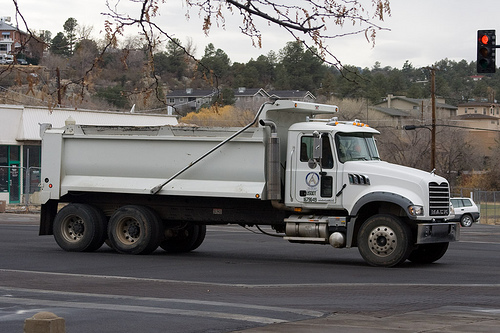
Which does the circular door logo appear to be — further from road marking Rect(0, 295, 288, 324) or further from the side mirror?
road marking Rect(0, 295, 288, 324)

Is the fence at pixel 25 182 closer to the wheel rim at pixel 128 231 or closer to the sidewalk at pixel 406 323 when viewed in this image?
the wheel rim at pixel 128 231

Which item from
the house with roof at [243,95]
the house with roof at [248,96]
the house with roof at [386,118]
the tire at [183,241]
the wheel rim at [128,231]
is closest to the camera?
the wheel rim at [128,231]

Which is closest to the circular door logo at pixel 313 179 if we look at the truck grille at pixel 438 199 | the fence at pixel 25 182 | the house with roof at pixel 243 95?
the truck grille at pixel 438 199

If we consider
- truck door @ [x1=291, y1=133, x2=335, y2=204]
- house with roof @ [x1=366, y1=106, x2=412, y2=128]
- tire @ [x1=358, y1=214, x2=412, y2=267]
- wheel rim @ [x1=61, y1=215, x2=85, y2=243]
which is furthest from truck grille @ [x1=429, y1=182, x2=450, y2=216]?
house with roof @ [x1=366, y1=106, x2=412, y2=128]

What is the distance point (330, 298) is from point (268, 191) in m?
5.38

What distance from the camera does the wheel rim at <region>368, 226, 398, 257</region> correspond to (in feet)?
54.8

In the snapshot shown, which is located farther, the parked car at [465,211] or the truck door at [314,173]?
the parked car at [465,211]

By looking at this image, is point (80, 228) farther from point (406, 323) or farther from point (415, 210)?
point (406, 323)

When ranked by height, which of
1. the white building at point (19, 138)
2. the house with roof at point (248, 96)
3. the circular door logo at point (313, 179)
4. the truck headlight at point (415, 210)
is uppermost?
the house with roof at point (248, 96)

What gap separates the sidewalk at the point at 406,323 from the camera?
9.45m

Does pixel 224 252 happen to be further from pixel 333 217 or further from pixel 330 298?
pixel 330 298

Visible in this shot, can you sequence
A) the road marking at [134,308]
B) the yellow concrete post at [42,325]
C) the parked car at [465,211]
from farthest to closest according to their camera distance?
the parked car at [465,211]
the road marking at [134,308]
the yellow concrete post at [42,325]

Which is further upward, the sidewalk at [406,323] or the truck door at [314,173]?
the truck door at [314,173]

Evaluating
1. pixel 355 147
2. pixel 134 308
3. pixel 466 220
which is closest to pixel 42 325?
pixel 134 308
